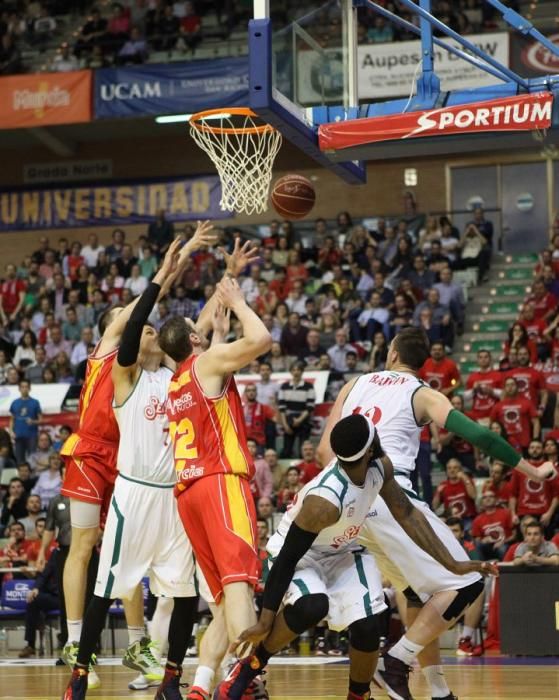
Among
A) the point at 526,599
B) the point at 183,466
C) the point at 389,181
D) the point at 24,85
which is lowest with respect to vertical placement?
the point at 526,599

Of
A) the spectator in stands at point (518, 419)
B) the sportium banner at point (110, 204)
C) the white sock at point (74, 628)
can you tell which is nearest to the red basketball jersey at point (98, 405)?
the white sock at point (74, 628)

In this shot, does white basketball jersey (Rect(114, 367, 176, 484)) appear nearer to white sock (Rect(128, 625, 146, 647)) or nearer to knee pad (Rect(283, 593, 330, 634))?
white sock (Rect(128, 625, 146, 647))

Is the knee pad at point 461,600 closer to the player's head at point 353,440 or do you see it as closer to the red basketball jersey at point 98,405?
the player's head at point 353,440

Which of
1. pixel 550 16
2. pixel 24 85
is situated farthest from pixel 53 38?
pixel 550 16

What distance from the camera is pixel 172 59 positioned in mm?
26359

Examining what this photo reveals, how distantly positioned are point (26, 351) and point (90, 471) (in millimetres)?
14215

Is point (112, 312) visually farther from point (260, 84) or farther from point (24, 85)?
point (24, 85)

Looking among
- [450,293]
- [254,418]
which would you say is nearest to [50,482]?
[254,418]

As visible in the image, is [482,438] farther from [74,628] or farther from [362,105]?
[362,105]

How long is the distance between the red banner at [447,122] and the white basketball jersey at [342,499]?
3.69 m

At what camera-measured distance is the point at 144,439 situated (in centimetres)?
788

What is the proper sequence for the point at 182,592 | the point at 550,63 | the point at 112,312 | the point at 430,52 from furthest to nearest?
the point at 550,63
the point at 430,52
the point at 112,312
the point at 182,592

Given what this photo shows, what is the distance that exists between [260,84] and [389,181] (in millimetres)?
18776

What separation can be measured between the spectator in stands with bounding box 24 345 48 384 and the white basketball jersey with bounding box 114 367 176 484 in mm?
13573
